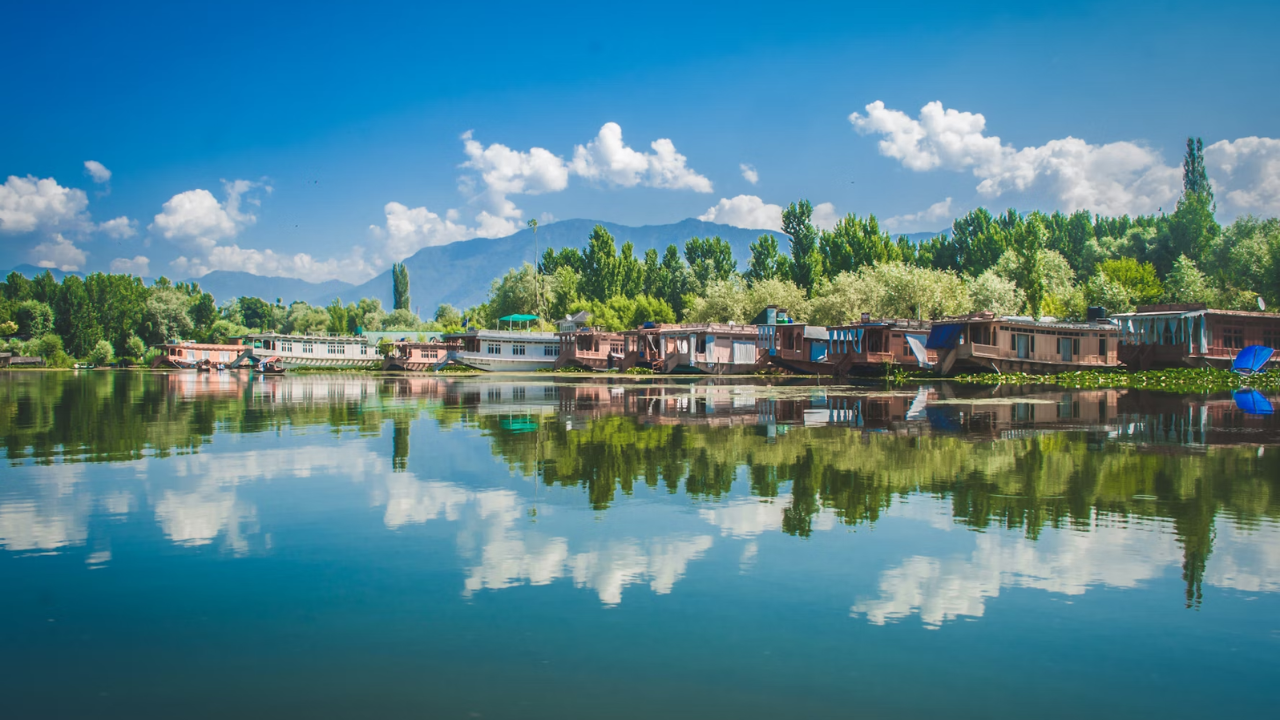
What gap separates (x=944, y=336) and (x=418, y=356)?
2112 inches

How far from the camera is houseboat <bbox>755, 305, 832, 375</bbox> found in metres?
61.5

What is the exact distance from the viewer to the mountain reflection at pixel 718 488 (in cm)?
880

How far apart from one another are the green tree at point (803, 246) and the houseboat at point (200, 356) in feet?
201

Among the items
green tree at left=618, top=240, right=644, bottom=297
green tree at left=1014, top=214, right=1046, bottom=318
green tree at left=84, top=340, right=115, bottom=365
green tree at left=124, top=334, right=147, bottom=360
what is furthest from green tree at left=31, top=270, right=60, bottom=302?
green tree at left=1014, top=214, right=1046, bottom=318

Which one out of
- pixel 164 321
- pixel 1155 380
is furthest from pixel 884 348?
pixel 164 321

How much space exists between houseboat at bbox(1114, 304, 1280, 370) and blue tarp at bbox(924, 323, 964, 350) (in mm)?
12223

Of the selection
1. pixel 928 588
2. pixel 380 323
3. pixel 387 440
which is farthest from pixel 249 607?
pixel 380 323

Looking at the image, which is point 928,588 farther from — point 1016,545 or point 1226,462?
point 1226,462

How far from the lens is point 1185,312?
49.3 meters

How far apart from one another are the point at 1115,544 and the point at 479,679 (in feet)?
24.7

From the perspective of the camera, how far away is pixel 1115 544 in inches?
374

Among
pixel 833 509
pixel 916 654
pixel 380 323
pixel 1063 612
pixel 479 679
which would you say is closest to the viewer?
pixel 479 679

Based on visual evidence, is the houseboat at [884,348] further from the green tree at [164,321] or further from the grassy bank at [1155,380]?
the green tree at [164,321]

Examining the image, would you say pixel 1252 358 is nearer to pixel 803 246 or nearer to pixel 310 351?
pixel 803 246
